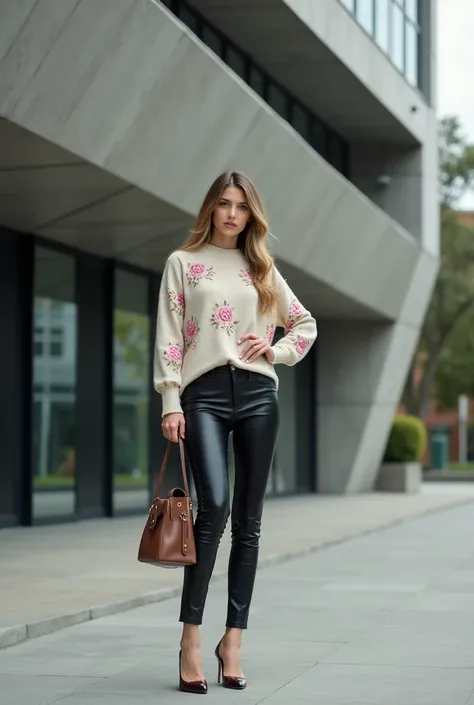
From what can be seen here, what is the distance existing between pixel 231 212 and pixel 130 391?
14.1 meters

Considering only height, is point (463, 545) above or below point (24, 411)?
below

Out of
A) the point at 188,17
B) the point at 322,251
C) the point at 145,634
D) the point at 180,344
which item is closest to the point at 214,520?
the point at 180,344

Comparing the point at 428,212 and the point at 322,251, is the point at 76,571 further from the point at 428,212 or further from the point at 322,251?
the point at 428,212

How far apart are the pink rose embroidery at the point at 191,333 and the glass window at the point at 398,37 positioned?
2127 centimetres

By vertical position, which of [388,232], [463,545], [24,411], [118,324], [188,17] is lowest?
[463,545]

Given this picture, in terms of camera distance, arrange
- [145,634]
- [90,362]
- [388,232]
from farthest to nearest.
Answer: [388,232], [90,362], [145,634]

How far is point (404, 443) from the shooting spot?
101ft

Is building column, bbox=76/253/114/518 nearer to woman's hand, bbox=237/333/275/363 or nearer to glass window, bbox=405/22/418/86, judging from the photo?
glass window, bbox=405/22/418/86

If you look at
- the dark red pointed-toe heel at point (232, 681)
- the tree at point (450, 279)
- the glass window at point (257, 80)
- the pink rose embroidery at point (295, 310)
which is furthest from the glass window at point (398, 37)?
the dark red pointed-toe heel at point (232, 681)

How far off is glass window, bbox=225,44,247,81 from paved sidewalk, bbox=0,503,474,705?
1085cm

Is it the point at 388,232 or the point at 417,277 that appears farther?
the point at 417,277

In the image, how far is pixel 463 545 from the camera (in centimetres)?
1619

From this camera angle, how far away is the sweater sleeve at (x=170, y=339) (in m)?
6.12

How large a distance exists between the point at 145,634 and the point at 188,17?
501 inches
